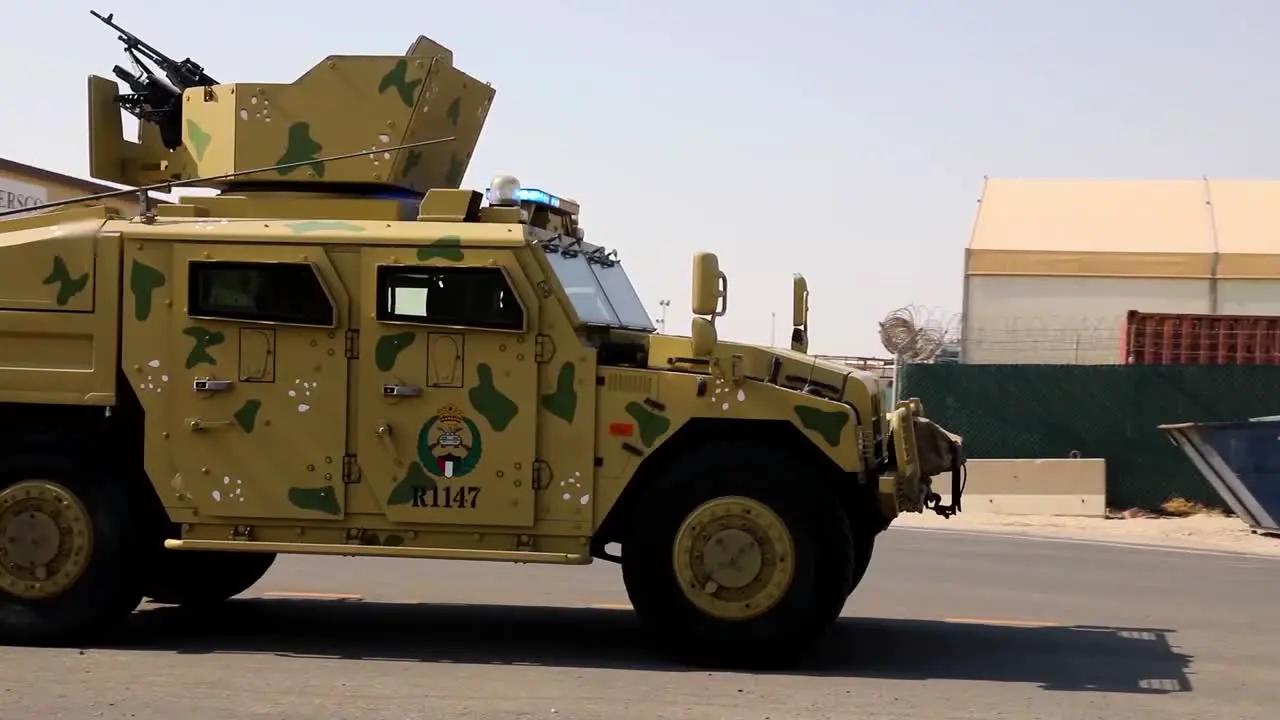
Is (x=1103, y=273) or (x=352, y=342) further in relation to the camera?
(x=1103, y=273)

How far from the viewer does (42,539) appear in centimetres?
883

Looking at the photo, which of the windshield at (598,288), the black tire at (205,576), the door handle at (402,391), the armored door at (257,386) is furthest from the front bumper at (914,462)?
the black tire at (205,576)

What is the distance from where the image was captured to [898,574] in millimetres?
13430

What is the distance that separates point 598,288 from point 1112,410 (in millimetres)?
12678

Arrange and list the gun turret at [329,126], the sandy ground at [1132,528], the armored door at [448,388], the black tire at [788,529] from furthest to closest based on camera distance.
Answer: the sandy ground at [1132,528]
the gun turret at [329,126]
the armored door at [448,388]
the black tire at [788,529]

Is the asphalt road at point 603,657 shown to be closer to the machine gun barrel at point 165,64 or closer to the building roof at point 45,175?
the machine gun barrel at point 165,64

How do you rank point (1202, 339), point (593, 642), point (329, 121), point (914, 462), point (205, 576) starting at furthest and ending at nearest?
point (1202, 339) < point (205, 576) < point (329, 121) < point (593, 642) < point (914, 462)

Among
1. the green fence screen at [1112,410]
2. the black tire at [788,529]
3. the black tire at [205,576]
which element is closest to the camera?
the black tire at [788,529]

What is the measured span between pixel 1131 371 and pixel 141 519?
14443mm

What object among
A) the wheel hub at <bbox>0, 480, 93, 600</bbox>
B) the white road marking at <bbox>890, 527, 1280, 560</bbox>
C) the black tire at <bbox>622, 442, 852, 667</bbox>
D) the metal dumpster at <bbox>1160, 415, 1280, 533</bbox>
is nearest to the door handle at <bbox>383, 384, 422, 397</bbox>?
the black tire at <bbox>622, 442, 852, 667</bbox>

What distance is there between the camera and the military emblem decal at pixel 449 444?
28.5ft

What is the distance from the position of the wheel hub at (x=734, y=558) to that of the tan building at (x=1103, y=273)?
69.7 ft

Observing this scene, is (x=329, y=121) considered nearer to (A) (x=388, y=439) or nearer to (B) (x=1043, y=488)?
(A) (x=388, y=439)

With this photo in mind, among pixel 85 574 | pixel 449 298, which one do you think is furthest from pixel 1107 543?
pixel 85 574
